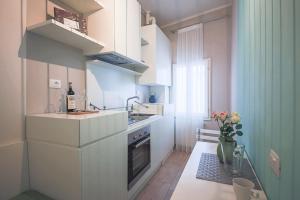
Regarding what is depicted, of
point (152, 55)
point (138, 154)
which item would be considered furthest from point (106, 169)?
point (152, 55)

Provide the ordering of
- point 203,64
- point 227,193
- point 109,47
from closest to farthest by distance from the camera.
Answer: point 227,193 < point 109,47 < point 203,64

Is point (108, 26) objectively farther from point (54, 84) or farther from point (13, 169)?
point (13, 169)

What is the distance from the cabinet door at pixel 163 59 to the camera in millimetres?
3166

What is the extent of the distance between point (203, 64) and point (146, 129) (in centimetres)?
220

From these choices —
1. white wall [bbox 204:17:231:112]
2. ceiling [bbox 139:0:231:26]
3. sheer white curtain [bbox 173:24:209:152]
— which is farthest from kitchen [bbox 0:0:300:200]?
white wall [bbox 204:17:231:112]

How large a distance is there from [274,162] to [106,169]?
1.26 meters

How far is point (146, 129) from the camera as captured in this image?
2309 millimetres

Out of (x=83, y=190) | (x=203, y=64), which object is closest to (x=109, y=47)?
(x=83, y=190)

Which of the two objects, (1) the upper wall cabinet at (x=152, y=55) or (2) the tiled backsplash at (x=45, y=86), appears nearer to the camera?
(2) the tiled backsplash at (x=45, y=86)

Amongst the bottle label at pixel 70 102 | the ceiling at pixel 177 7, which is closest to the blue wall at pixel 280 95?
the bottle label at pixel 70 102

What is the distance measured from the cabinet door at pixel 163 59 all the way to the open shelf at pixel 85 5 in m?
1.43

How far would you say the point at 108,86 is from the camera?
2389 millimetres

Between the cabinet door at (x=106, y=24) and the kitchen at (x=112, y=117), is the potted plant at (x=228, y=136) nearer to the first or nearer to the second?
the kitchen at (x=112, y=117)

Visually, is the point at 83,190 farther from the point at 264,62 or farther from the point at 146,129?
the point at 264,62
